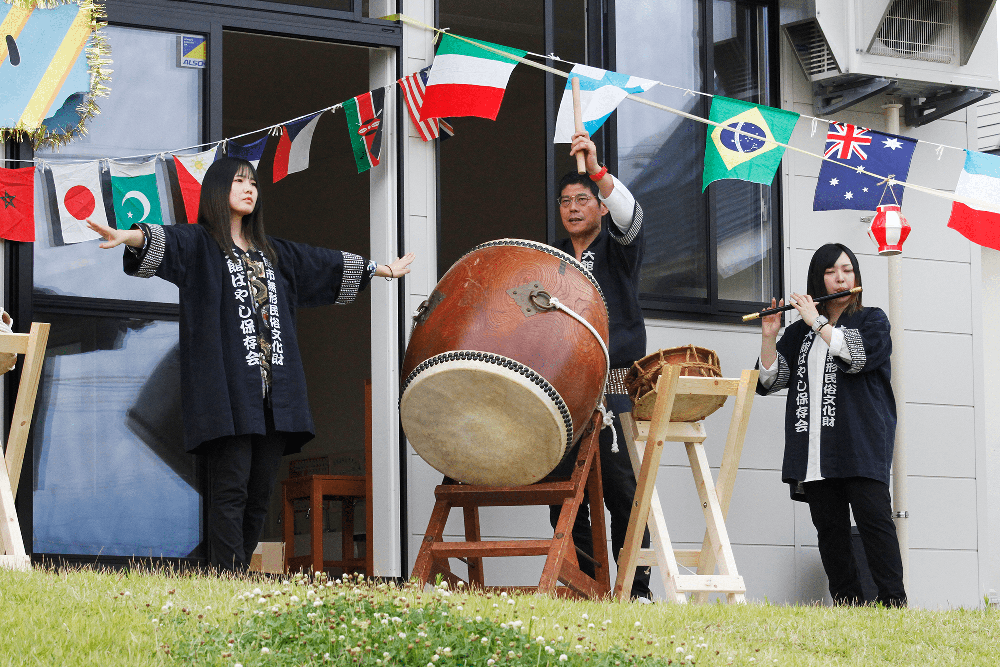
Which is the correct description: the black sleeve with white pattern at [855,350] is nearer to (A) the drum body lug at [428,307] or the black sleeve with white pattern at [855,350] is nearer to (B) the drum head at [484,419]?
(B) the drum head at [484,419]

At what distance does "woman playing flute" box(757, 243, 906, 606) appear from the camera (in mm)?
5121

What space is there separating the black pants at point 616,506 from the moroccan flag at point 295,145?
175cm

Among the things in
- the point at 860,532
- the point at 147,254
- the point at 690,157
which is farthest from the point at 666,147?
the point at 147,254

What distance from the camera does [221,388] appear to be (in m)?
4.46

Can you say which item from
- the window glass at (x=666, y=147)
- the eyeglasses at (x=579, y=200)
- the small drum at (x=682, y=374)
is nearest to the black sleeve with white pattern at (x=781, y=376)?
the small drum at (x=682, y=374)

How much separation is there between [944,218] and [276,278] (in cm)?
354

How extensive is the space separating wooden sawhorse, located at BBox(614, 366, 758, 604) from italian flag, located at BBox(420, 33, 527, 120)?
56.7 inches

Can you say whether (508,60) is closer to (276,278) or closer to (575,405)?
(276,278)

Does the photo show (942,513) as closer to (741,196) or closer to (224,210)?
(741,196)

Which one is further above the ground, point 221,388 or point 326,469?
point 221,388

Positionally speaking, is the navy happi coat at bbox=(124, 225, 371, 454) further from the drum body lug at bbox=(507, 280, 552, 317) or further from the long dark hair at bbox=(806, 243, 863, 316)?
the long dark hair at bbox=(806, 243, 863, 316)

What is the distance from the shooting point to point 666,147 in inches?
246

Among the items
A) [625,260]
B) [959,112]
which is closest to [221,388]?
[625,260]

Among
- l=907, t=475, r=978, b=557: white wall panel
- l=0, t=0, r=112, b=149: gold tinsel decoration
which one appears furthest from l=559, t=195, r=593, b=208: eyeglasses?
l=907, t=475, r=978, b=557: white wall panel
